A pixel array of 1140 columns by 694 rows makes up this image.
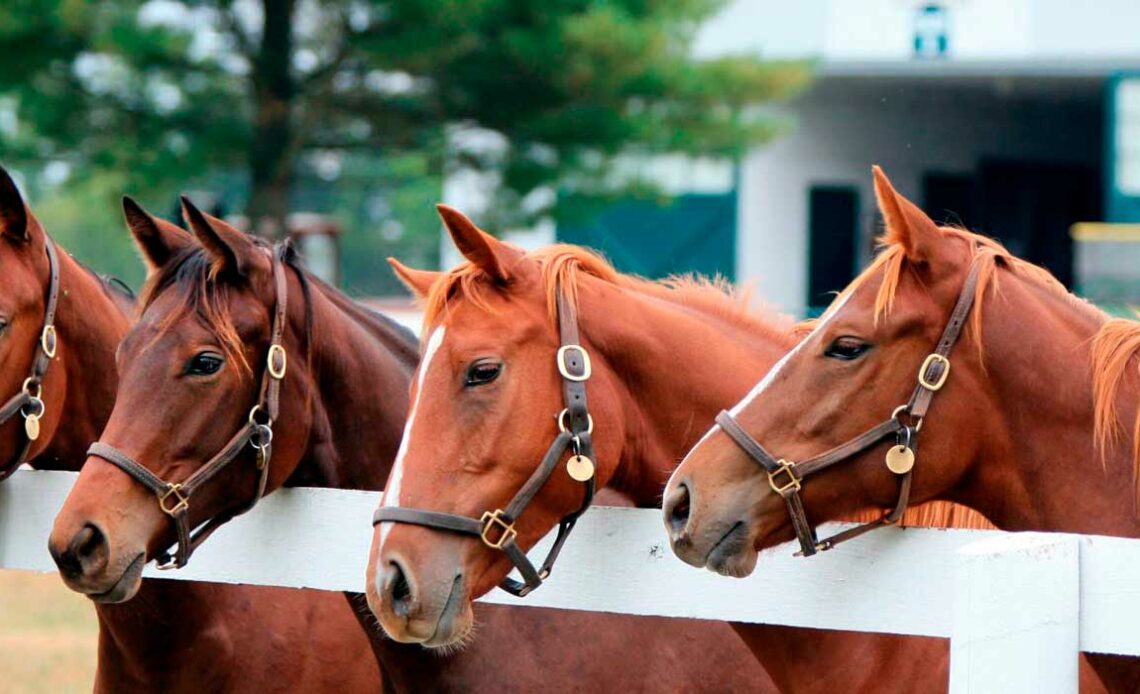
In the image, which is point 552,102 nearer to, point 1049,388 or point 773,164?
point 773,164

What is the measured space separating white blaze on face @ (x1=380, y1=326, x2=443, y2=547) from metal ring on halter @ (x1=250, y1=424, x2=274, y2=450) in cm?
62

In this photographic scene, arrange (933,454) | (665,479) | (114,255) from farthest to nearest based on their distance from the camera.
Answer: (114,255) < (665,479) < (933,454)

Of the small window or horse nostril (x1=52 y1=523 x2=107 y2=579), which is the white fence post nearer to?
A: horse nostril (x1=52 y1=523 x2=107 y2=579)

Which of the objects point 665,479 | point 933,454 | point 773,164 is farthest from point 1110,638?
point 773,164

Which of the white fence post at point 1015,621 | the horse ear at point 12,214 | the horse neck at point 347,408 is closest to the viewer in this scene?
the white fence post at point 1015,621

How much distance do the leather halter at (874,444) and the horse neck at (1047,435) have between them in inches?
3.3

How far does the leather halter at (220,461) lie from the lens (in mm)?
3535

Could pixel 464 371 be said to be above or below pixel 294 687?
above

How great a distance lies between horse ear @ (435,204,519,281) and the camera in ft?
10.7

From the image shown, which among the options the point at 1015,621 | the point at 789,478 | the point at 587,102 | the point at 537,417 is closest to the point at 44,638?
the point at 537,417

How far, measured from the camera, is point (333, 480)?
3.96 meters

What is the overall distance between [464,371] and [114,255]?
49820mm

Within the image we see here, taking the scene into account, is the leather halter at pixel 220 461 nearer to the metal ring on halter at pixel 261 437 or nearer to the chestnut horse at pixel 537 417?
the metal ring on halter at pixel 261 437

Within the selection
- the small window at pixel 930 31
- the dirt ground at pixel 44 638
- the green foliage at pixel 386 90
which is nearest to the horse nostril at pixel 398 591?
the dirt ground at pixel 44 638
